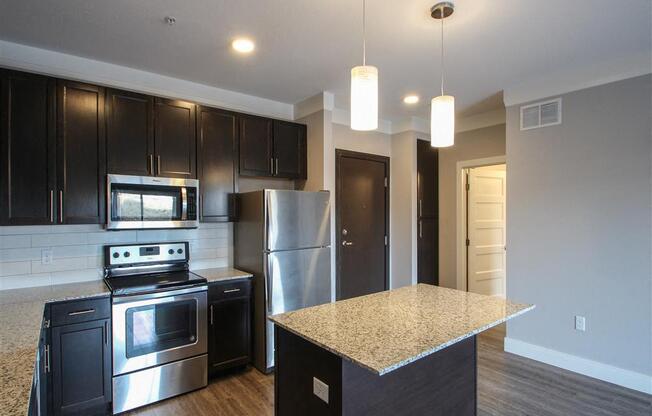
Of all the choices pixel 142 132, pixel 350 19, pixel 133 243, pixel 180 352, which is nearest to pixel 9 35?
pixel 142 132

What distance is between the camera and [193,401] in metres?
2.60

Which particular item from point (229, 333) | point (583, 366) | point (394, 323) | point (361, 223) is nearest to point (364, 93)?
point (394, 323)

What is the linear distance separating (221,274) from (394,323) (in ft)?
6.34

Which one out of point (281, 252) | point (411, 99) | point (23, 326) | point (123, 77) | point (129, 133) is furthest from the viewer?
point (411, 99)

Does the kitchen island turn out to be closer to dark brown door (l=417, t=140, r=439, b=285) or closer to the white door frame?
dark brown door (l=417, t=140, r=439, b=285)

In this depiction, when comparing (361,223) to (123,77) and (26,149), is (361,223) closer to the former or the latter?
(123,77)

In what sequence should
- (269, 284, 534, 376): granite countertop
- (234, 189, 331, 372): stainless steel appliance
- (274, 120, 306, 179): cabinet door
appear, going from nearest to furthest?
(269, 284, 534, 376): granite countertop
(234, 189, 331, 372): stainless steel appliance
(274, 120, 306, 179): cabinet door

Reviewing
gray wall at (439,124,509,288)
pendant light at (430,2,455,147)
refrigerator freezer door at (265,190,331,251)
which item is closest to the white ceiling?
pendant light at (430,2,455,147)

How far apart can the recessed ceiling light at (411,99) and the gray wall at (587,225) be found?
96 cm

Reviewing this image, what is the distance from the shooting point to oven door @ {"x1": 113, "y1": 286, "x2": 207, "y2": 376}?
243 cm

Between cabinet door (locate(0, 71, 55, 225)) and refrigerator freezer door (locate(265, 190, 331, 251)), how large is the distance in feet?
Answer: 5.16

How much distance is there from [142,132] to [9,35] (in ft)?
3.22

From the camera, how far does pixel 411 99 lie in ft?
12.5

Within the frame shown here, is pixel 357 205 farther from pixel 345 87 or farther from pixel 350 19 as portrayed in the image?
pixel 350 19
